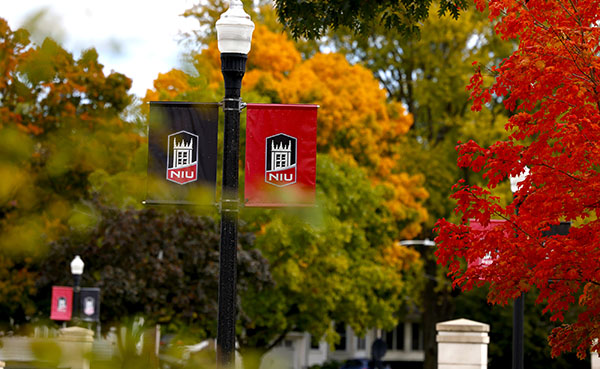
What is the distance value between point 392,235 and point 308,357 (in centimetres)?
2210

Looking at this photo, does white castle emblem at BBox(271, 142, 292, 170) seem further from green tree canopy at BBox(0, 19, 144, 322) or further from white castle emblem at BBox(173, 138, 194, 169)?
green tree canopy at BBox(0, 19, 144, 322)

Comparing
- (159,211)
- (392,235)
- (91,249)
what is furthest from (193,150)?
(392,235)

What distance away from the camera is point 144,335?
19.0 ft

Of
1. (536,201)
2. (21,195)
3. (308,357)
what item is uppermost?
(21,195)

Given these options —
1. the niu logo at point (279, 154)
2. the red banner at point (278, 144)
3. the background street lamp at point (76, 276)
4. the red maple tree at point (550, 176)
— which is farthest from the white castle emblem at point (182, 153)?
the background street lamp at point (76, 276)

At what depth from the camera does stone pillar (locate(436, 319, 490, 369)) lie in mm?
19141

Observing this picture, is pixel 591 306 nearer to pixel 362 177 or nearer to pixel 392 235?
pixel 362 177

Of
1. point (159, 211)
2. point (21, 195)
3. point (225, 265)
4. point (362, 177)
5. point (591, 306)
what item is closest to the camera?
point (225, 265)

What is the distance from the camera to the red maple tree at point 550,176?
457 inches

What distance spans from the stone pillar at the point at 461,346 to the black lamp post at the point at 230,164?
1005 cm

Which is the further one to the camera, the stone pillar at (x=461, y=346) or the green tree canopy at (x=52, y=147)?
the green tree canopy at (x=52, y=147)

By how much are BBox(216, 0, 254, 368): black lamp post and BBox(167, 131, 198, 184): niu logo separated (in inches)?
11.8

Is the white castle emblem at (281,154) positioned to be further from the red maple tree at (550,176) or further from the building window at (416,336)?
the building window at (416,336)

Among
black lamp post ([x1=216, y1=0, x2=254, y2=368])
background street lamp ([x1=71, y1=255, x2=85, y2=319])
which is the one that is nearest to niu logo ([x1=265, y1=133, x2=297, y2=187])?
Answer: black lamp post ([x1=216, y1=0, x2=254, y2=368])
